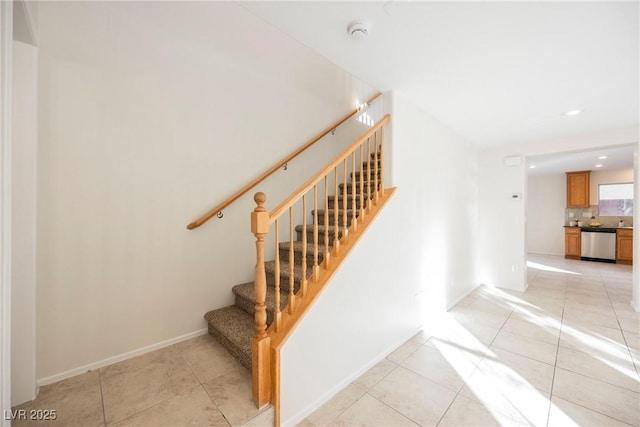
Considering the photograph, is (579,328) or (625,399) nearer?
(625,399)

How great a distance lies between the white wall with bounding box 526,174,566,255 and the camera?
24.3ft

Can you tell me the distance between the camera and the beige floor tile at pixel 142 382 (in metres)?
1.59

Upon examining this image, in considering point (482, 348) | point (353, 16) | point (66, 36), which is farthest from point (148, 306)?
point (482, 348)

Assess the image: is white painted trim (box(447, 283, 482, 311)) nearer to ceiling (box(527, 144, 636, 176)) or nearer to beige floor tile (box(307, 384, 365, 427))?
beige floor tile (box(307, 384, 365, 427))

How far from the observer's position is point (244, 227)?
9.02 ft

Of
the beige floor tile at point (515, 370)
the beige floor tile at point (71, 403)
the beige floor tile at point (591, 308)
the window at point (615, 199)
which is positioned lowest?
the beige floor tile at point (515, 370)

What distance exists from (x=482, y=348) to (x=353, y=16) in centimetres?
305

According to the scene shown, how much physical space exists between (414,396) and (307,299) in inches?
42.6

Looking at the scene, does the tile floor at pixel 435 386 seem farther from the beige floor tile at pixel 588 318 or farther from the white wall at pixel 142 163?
the white wall at pixel 142 163

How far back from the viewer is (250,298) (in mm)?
2283

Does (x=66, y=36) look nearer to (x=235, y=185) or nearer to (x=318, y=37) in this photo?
(x=235, y=185)

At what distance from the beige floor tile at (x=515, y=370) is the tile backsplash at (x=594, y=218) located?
7441 millimetres

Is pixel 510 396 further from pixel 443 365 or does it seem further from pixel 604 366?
pixel 604 366

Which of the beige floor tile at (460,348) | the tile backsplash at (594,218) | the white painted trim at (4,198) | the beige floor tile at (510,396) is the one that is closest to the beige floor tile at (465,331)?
the beige floor tile at (460,348)
